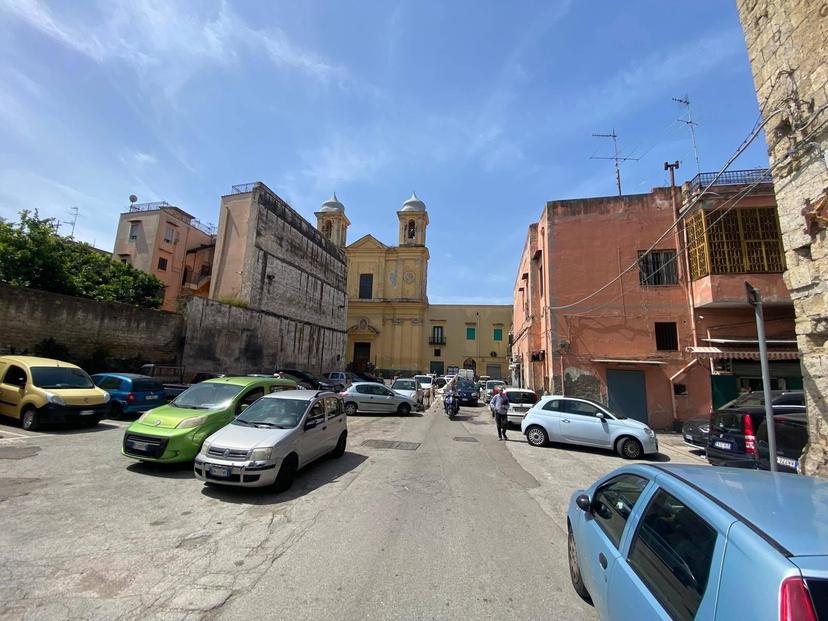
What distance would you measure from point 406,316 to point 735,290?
41124 millimetres

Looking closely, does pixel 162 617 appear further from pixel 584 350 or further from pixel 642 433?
pixel 584 350

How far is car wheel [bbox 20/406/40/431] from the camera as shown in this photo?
31.7 ft

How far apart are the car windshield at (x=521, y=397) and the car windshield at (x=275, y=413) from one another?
403 inches

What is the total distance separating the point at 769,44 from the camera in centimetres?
715

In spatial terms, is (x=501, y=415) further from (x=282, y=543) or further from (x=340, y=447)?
(x=282, y=543)

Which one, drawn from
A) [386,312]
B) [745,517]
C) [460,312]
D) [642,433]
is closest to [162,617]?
[745,517]

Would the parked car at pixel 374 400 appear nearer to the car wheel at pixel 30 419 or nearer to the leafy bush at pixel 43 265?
the car wheel at pixel 30 419

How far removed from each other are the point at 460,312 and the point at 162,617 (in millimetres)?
57023

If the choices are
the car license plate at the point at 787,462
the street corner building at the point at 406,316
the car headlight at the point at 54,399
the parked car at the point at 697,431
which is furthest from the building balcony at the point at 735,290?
the street corner building at the point at 406,316

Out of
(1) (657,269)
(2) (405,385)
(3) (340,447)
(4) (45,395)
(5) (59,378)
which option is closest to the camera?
(3) (340,447)

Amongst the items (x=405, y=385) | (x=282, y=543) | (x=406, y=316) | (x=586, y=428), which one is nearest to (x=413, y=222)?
(x=406, y=316)

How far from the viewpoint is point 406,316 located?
53844 millimetres

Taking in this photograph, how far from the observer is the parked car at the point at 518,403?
574 inches

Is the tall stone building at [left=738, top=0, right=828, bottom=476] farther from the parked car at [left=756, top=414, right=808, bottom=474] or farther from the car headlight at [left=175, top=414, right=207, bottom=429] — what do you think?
the car headlight at [left=175, top=414, right=207, bottom=429]
